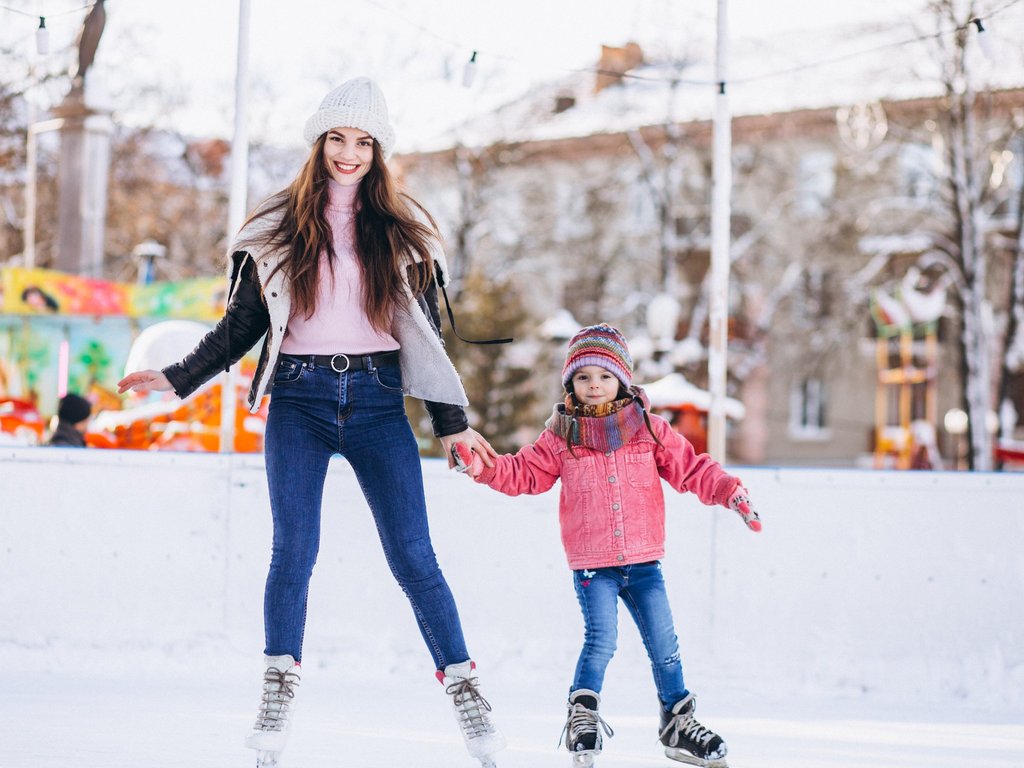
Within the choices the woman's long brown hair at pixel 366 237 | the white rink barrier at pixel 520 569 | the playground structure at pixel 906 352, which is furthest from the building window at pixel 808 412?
the woman's long brown hair at pixel 366 237

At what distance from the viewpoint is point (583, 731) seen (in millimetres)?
2951

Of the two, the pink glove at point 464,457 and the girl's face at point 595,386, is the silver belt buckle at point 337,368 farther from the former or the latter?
the girl's face at point 595,386

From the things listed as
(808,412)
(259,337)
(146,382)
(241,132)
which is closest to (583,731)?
(259,337)

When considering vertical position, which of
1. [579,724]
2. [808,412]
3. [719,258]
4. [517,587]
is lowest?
[579,724]

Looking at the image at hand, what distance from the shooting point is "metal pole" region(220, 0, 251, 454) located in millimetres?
4891

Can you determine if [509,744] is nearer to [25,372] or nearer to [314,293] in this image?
[314,293]

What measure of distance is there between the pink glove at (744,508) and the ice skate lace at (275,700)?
1.07 meters

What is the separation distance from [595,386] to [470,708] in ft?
2.74

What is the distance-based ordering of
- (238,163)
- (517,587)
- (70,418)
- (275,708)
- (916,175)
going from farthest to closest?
1. (916,175)
2. (70,418)
3. (238,163)
4. (517,587)
5. (275,708)

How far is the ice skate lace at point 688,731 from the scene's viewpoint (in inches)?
119

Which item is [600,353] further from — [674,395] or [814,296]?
[814,296]

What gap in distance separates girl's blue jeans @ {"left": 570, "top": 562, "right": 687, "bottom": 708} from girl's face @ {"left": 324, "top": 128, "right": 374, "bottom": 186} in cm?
108

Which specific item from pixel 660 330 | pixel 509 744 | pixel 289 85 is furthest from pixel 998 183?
pixel 509 744

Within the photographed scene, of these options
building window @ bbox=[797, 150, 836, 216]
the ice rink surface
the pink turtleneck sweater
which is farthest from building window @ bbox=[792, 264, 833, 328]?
the pink turtleneck sweater
